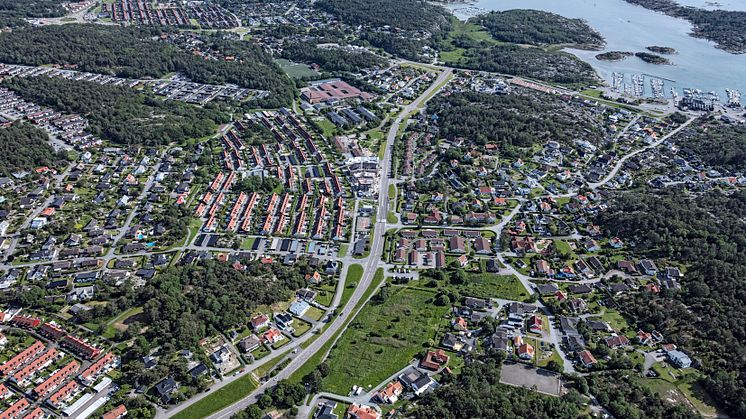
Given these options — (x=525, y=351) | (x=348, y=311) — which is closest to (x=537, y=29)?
(x=348, y=311)

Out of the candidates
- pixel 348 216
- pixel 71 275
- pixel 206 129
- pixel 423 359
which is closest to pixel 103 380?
pixel 71 275

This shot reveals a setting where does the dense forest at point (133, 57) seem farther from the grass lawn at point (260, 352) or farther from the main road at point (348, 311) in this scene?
the grass lawn at point (260, 352)

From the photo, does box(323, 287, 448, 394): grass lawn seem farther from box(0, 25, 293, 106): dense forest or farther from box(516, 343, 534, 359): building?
box(0, 25, 293, 106): dense forest

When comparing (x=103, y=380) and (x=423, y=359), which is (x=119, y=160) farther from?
(x=423, y=359)

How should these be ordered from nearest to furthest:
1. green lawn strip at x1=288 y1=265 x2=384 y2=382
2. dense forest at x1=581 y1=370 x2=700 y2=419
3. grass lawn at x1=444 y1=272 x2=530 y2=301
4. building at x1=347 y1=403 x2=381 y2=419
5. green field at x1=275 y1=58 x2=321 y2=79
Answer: dense forest at x1=581 y1=370 x2=700 y2=419 → building at x1=347 y1=403 x2=381 y2=419 → green lawn strip at x1=288 y1=265 x2=384 y2=382 → grass lawn at x1=444 y1=272 x2=530 y2=301 → green field at x1=275 y1=58 x2=321 y2=79

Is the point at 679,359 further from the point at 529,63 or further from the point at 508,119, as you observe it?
the point at 529,63

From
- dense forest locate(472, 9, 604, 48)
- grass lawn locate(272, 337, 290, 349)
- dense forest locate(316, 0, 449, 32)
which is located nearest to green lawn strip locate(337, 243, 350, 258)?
grass lawn locate(272, 337, 290, 349)
